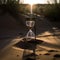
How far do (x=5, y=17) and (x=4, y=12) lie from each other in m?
1.26

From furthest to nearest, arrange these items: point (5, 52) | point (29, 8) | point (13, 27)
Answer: point (29, 8)
point (13, 27)
point (5, 52)

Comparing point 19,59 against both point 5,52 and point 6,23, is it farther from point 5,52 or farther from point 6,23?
point 6,23

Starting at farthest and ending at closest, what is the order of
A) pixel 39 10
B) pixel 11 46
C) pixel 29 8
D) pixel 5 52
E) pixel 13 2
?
pixel 39 10, pixel 29 8, pixel 13 2, pixel 11 46, pixel 5 52

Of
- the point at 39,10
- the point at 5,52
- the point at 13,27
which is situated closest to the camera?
the point at 5,52

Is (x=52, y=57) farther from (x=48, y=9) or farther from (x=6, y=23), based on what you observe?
(x=48, y=9)

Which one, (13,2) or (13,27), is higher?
(13,2)

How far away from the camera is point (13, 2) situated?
2402cm

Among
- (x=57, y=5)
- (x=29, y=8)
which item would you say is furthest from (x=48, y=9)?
(x=29, y=8)

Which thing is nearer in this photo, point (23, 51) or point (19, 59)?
point (19, 59)

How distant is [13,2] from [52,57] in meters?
16.3

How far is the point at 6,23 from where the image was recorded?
19.5 metres

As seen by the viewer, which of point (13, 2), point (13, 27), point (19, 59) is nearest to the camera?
point (19, 59)

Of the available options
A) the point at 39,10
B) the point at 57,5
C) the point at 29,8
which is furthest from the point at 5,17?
the point at 39,10

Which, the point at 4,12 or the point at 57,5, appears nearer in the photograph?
the point at 4,12
